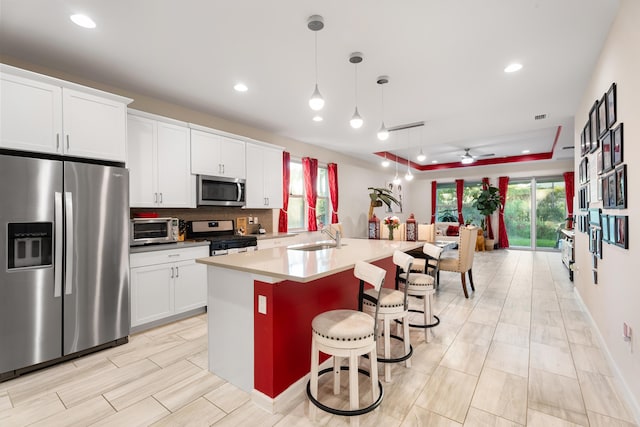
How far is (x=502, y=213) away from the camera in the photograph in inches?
376

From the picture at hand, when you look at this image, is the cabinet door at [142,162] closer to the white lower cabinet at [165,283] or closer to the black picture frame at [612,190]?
the white lower cabinet at [165,283]

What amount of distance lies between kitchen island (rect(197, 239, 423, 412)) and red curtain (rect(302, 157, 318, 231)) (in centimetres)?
374

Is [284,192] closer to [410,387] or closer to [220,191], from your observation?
[220,191]

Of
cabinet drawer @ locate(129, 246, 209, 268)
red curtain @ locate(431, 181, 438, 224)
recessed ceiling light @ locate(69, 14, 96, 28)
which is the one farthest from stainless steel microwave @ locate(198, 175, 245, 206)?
red curtain @ locate(431, 181, 438, 224)

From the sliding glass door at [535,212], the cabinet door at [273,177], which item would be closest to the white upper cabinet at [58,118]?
the cabinet door at [273,177]

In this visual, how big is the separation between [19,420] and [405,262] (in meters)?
2.78

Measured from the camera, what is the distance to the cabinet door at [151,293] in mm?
3168

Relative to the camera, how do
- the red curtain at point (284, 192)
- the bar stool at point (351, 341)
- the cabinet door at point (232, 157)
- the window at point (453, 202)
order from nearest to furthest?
1. the bar stool at point (351, 341)
2. the cabinet door at point (232, 157)
3. the red curtain at point (284, 192)
4. the window at point (453, 202)

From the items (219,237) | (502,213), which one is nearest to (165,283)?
(219,237)

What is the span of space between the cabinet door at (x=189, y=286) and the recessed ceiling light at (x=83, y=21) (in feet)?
7.86

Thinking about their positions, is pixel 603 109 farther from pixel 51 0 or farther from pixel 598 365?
pixel 51 0

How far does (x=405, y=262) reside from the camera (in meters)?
2.34

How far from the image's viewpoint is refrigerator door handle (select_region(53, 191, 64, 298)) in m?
2.51

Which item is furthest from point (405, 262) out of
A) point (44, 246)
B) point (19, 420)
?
point (44, 246)
